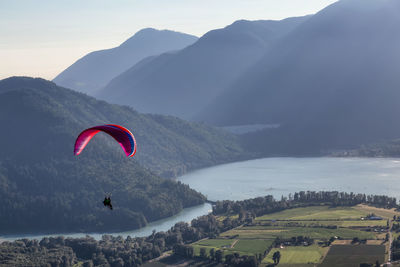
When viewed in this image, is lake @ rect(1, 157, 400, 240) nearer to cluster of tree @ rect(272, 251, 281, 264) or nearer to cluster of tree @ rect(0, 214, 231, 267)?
cluster of tree @ rect(0, 214, 231, 267)

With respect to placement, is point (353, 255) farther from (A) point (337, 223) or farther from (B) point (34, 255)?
(B) point (34, 255)

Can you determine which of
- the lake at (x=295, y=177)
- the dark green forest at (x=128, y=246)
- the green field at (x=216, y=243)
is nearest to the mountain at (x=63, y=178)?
the lake at (x=295, y=177)

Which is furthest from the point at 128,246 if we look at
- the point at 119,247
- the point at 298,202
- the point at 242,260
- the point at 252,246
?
the point at 298,202

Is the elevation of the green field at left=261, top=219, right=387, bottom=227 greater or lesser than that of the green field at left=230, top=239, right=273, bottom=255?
greater

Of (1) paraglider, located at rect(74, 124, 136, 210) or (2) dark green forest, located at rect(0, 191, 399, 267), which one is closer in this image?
(1) paraglider, located at rect(74, 124, 136, 210)

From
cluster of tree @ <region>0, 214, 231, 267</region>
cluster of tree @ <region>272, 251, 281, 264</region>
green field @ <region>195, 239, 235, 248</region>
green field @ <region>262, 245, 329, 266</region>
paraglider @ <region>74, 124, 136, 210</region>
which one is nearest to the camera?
paraglider @ <region>74, 124, 136, 210</region>

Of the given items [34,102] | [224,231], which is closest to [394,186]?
[224,231]

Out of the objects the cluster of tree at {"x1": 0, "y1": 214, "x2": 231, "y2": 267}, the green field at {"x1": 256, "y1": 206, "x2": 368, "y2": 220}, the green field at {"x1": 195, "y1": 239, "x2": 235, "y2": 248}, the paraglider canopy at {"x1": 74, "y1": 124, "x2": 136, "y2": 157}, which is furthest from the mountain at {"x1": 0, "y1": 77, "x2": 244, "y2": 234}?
the paraglider canopy at {"x1": 74, "y1": 124, "x2": 136, "y2": 157}
